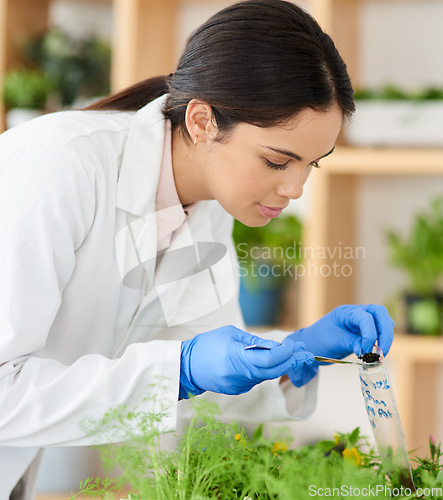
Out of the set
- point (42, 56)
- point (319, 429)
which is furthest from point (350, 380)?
point (42, 56)

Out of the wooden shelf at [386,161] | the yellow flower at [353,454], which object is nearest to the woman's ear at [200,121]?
the yellow flower at [353,454]

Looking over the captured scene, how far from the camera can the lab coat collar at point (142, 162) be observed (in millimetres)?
989

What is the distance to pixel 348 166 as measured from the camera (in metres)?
1.75

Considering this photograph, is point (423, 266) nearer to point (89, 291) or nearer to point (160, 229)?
point (160, 229)

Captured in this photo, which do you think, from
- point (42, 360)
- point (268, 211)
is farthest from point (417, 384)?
point (42, 360)

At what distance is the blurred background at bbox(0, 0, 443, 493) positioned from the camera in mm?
1755

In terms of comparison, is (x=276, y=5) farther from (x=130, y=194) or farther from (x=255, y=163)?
(x=130, y=194)

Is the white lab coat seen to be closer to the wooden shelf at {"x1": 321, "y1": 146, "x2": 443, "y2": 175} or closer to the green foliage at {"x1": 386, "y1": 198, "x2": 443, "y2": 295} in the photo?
the wooden shelf at {"x1": 321, "y1": 146, "x2": 443, "y2": 175}

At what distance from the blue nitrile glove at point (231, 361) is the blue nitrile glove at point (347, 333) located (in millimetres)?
157

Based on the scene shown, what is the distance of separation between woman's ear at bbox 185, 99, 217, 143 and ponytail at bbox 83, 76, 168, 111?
166 millimetres

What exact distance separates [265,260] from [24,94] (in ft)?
2.92

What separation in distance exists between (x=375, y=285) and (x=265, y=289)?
1.32 ft

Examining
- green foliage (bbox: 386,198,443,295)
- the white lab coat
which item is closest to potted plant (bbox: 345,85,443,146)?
green foliage (bbox: 386,198,443,295)

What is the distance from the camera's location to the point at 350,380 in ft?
6.85
